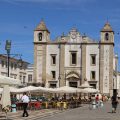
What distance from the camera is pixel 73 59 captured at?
88625mm

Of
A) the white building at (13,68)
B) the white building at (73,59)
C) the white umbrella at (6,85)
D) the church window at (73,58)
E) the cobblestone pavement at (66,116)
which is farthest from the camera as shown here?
the church window at (73,58)

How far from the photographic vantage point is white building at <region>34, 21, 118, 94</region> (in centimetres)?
8662

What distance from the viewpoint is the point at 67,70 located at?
3474 inches

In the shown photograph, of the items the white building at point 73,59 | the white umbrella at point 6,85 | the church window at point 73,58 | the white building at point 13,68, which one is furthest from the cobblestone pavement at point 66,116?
the church window at point 73,58

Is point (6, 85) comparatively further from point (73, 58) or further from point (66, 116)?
point (73, 58)

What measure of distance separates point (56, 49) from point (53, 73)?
450 cm

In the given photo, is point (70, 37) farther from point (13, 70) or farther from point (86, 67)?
point (13, 70)

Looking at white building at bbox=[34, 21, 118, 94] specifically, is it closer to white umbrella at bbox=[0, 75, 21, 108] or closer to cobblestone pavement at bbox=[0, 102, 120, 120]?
cobblestone pavement at bbox=[0, 102, 120, 120]

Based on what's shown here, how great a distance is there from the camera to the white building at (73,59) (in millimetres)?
86625

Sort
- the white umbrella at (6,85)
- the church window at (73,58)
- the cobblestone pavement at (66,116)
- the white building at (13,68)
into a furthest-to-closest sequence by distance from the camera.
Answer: the church window at (73,58), the white building at (13,68), the cobblestone pavement at (66,116), the white umbrella at (6,85)

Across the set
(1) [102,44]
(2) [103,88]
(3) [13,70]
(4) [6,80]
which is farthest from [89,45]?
(4) [6,80]

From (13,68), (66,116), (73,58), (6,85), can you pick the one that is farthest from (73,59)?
(6,85)

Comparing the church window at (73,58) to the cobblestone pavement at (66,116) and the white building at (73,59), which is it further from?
the cobblestone pavement at (66,116)

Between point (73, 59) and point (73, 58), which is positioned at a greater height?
point (73, 58)
